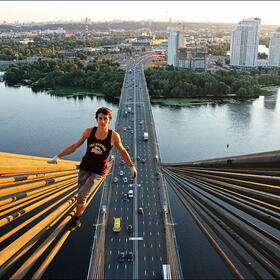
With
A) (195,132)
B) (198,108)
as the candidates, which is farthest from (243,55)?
(195,132)

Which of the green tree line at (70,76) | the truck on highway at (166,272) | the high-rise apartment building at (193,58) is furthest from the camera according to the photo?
the high-rise apartment building at (193,58)

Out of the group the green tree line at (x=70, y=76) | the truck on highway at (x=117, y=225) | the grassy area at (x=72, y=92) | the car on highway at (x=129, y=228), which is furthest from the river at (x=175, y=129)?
the green tree line at (x=70, y=76)

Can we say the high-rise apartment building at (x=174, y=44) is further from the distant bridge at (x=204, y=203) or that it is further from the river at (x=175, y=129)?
the distant bridge at (x=204, y=203)

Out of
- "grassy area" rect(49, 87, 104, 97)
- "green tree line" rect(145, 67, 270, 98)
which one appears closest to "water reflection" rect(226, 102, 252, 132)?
"green tree line" rect(145, 67, 270, 98)

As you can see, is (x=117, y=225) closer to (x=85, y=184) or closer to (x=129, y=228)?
(x=129, y=228)

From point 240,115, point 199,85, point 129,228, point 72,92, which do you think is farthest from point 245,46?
point 129,228
